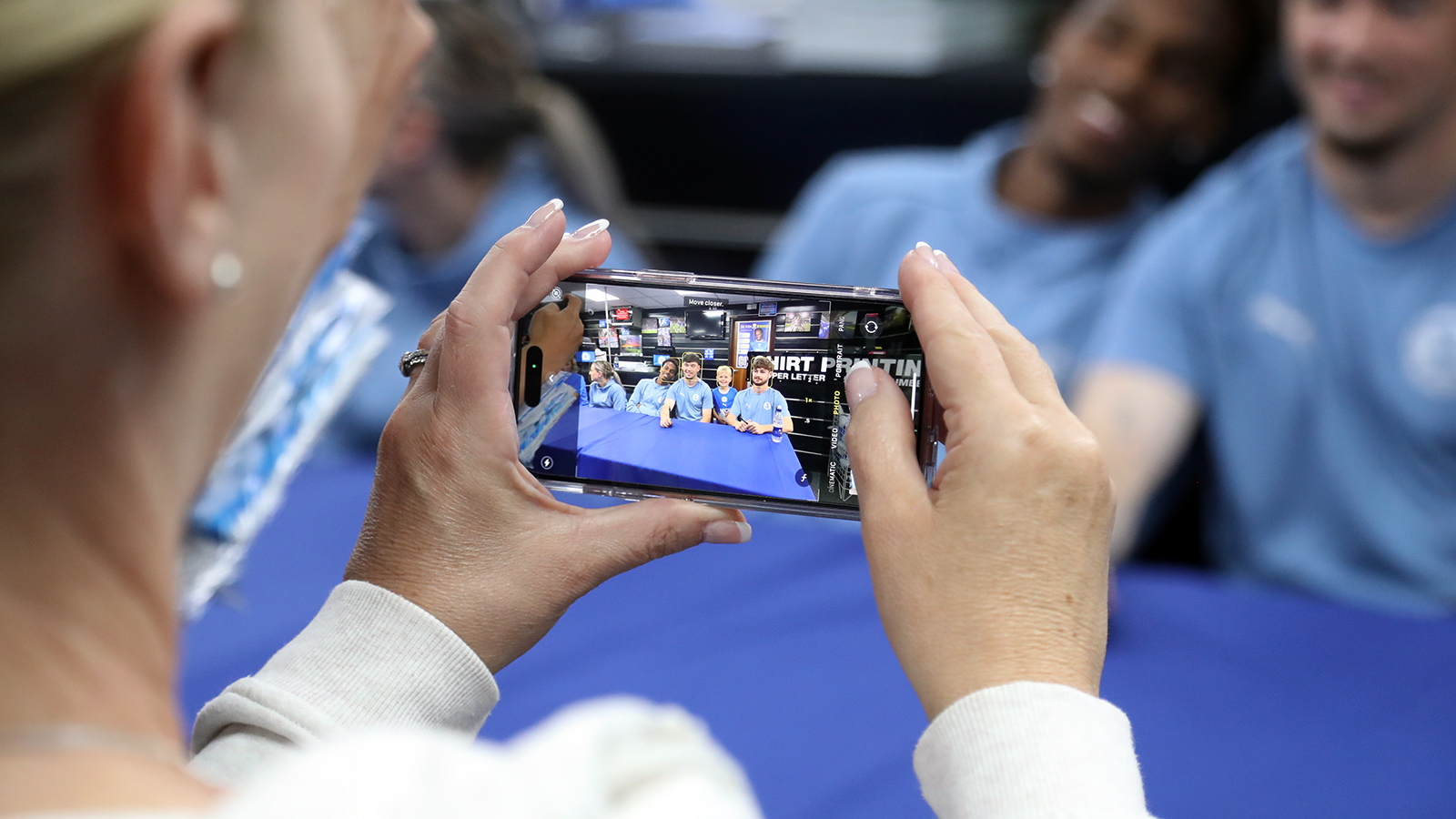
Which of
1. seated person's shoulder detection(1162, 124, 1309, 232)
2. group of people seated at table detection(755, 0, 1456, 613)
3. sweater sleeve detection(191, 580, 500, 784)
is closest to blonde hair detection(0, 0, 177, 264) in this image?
sweater sleeve detection(191, 580, 500, 784)

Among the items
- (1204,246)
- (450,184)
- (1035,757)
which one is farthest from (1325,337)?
(450,184)

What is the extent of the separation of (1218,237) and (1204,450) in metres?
0.28

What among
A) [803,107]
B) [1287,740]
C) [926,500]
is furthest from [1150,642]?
[803,107]

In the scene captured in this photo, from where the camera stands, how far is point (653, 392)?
582 millimetres

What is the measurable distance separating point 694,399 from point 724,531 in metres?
0.08

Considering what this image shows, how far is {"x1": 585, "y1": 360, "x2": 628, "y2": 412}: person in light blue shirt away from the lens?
22.8 inches

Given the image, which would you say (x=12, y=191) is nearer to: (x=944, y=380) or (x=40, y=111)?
(x=40, y=111)

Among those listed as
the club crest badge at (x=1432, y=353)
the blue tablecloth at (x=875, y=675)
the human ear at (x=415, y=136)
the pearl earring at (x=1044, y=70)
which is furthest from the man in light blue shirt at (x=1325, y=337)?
the human ear at (x=415, y=136)

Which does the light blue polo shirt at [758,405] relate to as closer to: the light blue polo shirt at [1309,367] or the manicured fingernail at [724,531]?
the manicured fingernail at [724,531]

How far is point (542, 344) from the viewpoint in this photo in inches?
21.8

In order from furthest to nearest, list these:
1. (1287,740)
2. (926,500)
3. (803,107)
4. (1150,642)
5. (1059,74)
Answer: (803,107), (1059,74), (1150,642), (1287,740), (926,500)

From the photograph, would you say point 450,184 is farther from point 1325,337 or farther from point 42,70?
point 42,70

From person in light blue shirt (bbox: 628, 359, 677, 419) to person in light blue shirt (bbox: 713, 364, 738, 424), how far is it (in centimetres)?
3

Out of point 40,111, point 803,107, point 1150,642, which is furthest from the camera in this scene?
point 803,107
